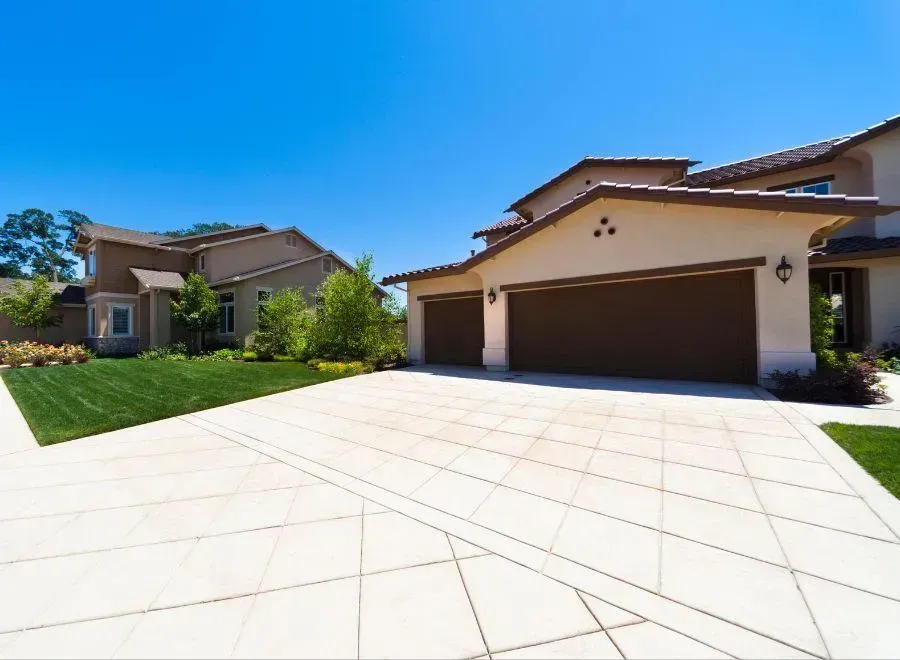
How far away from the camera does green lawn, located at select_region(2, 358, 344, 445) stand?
220 inches

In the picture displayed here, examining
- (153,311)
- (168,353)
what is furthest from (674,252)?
(153,311)

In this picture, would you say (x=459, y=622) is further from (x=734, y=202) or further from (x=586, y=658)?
(x=734, y=202)

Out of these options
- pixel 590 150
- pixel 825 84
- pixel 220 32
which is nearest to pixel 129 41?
pixel 220 32

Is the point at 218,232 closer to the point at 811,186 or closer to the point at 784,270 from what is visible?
the point at 784,270

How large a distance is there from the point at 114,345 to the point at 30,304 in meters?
4.53

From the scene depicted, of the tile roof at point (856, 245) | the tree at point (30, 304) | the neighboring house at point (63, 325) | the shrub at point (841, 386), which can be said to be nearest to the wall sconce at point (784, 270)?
the shrub at point (841, 386)

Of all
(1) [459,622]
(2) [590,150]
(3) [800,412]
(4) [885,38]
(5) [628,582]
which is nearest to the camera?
(1) [459,622]

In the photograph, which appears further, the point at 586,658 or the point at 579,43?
the point at 579,43

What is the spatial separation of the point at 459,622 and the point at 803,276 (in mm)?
8548

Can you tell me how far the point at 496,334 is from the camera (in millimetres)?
10195

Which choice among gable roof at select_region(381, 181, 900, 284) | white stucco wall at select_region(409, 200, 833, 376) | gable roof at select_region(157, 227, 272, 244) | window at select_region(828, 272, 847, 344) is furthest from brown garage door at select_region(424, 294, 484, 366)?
gable roof at select_region(157, 227, 272, 244)

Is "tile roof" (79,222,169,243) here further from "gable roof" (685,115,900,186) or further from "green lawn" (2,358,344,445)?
"gable roof" (685,115,900,186)

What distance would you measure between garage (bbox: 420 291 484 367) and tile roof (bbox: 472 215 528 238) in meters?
4.81

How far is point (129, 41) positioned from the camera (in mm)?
9062
